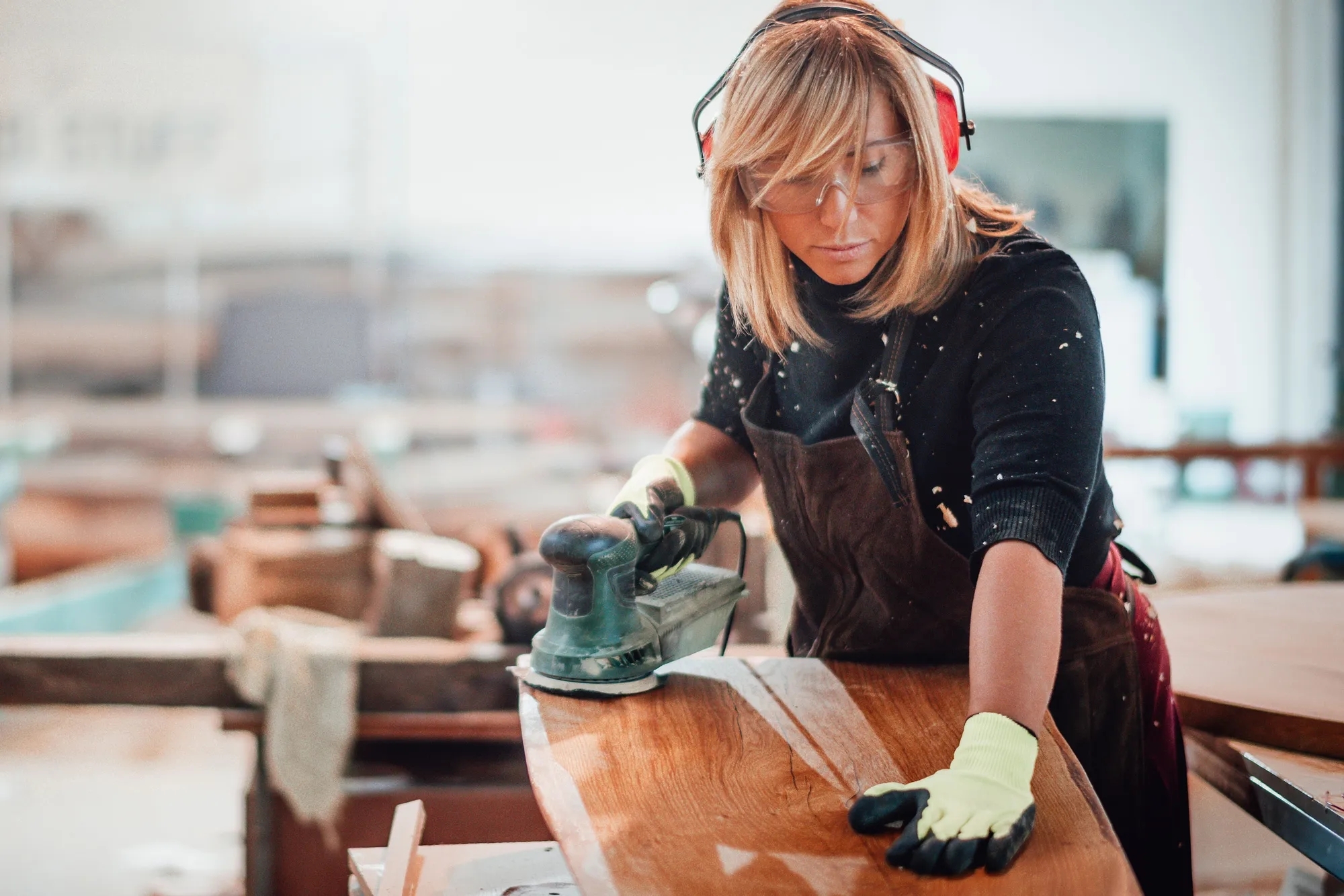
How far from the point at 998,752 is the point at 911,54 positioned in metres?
0.79

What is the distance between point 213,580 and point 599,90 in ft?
13.0

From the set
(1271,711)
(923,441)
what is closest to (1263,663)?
(1271,711)

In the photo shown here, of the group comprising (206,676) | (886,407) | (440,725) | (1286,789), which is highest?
(886,407)

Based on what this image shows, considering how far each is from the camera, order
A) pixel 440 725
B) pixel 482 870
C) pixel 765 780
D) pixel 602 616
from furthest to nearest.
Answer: pixel 440 725
pixel 482 870
pixel 602 616
pixel 765 780

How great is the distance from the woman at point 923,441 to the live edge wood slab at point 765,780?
0.05 metres

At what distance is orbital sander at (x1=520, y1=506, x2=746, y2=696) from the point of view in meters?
1.38

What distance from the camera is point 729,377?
5.64 ft

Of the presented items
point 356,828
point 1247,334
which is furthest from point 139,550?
point 1247,334

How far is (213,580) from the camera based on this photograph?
→ 3342mm

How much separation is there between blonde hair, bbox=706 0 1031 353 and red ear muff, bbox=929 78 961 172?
0.04 meters

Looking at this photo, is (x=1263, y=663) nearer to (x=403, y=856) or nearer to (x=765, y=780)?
(x=765, y=780)

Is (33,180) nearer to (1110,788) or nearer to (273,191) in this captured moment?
(273,191)

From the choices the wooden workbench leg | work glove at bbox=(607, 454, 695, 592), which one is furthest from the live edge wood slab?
the wooden workbench leg

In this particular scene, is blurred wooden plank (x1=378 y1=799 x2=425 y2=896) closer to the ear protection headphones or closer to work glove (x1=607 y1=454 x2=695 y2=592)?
work glove (x1=607 y1=454 x2=695 y2=592)
